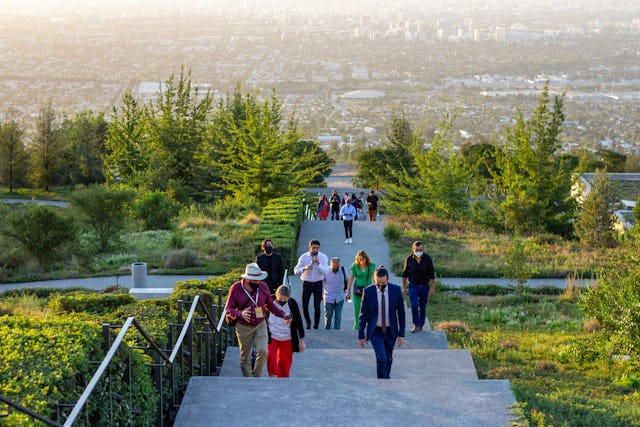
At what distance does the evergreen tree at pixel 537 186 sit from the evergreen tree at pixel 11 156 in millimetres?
35887

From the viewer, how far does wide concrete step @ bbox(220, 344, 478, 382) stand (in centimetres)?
932

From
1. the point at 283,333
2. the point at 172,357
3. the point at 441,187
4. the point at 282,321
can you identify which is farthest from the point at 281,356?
the point at 441,187

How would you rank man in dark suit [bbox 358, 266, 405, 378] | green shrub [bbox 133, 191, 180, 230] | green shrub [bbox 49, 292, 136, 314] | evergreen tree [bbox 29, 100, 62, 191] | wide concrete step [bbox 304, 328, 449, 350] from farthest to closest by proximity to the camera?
evergreen tree [bbox 29, 100, 62, 191] → green shrub [bbox 133, 191, 180, 230] → wide concrete step [bbox 304, 328, 449, 350] → green shrub [bbox 49, 292, 136, 314] → man in dark suit [bbox 358, 266, 405, 378]

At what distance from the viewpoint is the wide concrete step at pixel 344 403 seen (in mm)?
6922

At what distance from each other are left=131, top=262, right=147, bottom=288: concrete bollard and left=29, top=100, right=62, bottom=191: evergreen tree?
39.7 meters

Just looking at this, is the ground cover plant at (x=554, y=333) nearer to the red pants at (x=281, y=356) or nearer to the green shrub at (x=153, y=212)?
the red pants at (x=281, y=356)

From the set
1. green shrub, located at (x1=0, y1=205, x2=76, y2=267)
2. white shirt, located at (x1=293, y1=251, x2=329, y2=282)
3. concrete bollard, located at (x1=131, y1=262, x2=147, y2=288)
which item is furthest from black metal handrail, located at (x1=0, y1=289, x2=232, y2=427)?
green shrub, located at (x1=0, y1=205, x2=76, y2=267)

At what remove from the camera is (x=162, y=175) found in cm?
4088

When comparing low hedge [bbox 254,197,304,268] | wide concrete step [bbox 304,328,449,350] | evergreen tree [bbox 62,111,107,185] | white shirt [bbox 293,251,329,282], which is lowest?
evergreen tree [bbox 62,111,107,185]

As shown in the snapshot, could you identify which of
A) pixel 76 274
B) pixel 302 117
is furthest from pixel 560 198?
pixel 302 117

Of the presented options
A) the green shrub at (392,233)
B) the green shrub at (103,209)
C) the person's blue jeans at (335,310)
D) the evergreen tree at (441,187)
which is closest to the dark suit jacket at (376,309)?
the person's blue jeans at (335,310)

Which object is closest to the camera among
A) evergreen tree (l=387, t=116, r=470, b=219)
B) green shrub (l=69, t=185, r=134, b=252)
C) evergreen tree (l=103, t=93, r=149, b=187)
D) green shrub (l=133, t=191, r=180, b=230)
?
green shrub (l=69, t=185, r=134, b=252)

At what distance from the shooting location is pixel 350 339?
11719 millimetres

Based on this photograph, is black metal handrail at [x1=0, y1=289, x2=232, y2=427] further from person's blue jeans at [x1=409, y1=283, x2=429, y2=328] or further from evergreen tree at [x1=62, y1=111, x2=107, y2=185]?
evergreen tree at [x1=62, y1=111, x2=107, y2=185]
